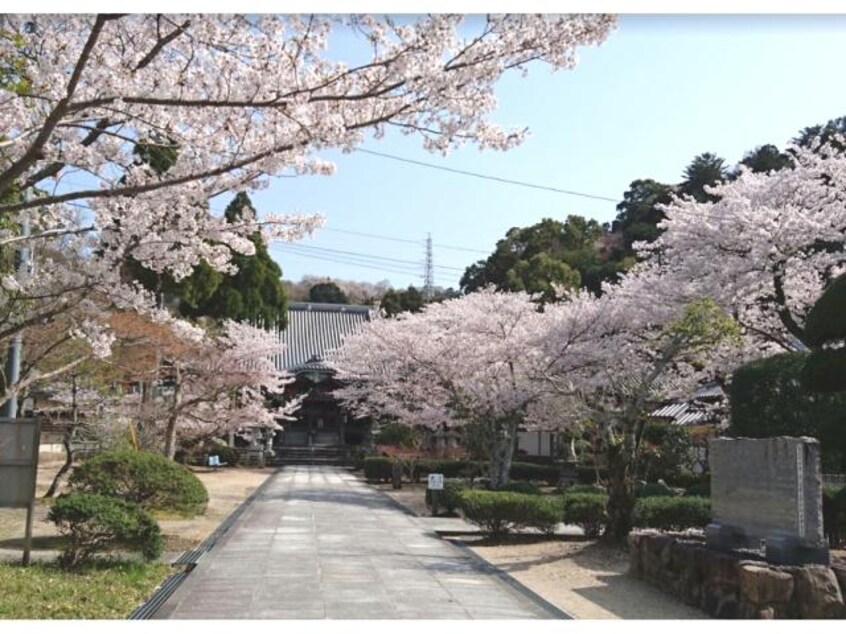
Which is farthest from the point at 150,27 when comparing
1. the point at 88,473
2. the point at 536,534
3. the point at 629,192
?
the point at 629,192

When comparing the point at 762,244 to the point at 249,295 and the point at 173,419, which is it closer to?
the point at 173,419

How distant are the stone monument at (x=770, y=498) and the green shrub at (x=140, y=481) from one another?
24.5 ft

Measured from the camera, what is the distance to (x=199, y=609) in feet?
23.4

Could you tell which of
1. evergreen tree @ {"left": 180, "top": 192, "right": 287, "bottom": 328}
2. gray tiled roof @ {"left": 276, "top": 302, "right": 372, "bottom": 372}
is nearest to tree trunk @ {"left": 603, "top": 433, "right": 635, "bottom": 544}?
evergreen tree @ {"left": 180, "top": 192, "right": 287, "bottom": 328}

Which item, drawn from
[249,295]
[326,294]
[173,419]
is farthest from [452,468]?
[326,294]

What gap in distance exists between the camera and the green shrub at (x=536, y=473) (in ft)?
84.1

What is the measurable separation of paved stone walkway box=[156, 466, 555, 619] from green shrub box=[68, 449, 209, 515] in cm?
100

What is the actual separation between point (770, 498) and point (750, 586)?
127cm

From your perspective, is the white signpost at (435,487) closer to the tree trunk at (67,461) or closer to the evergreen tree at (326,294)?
the tree trunk at (67,461)

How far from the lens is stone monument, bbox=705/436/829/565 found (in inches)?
304

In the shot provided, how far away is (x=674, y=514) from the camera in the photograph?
40.6 feet

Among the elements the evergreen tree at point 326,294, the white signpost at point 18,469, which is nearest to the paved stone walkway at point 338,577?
the white signpost at point 18,469

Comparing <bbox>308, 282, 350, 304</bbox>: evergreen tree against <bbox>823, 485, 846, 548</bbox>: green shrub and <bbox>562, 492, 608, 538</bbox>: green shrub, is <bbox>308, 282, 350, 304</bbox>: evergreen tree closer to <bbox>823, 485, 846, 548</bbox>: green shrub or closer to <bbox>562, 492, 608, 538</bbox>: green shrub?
<bbox>562, 492, 608, 538</bbox>: green shrub

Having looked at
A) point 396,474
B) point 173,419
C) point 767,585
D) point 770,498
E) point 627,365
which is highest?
point 627,365
